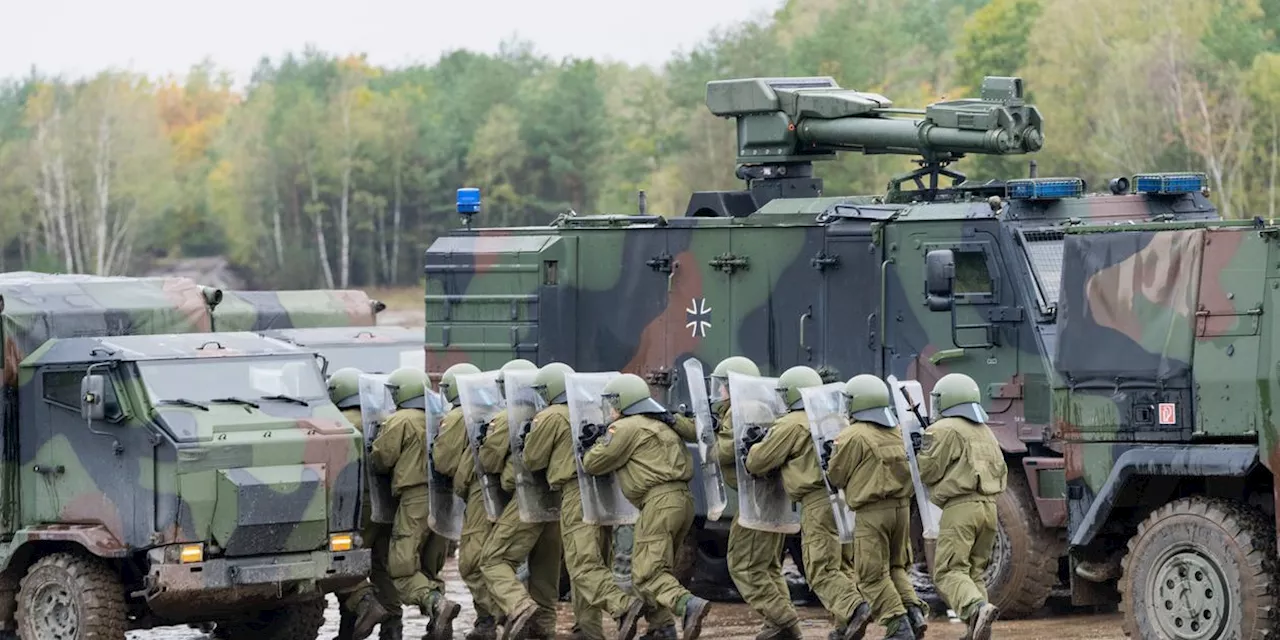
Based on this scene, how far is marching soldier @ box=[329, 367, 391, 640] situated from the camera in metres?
14.0

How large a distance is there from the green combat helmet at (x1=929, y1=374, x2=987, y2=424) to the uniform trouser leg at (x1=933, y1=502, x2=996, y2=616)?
18.3 inches

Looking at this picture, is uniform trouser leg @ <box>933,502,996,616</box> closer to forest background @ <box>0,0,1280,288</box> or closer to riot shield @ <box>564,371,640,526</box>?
riot shield @ <box>564,371,640,526</box>

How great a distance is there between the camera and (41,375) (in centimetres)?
1341

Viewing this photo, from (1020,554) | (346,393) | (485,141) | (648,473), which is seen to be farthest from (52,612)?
(485,141)

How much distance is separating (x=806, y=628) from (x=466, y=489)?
7.48ft

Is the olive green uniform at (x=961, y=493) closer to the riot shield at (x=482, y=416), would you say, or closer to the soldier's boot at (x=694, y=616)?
the soldier's boot at (x=694, y=616)

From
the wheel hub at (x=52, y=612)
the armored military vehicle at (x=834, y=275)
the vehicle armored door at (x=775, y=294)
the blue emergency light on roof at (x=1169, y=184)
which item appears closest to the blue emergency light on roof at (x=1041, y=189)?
the armored military vehicle at (x=834, y=275)

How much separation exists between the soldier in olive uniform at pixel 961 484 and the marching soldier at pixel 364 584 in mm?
3203

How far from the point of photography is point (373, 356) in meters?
21.3

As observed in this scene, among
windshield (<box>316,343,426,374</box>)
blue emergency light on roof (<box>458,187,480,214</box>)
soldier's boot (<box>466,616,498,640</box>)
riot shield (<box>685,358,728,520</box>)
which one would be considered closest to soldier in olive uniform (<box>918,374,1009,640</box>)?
riot shield (<box>685,358,728,520</box>)

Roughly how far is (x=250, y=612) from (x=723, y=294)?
4.07 metres

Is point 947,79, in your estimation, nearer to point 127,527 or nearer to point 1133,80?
point 1133,80

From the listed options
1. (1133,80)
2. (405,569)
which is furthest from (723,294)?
(1133,80)

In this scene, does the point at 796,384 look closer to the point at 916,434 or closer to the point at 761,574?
the point at 916,434
